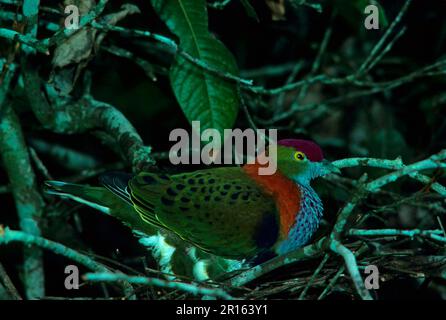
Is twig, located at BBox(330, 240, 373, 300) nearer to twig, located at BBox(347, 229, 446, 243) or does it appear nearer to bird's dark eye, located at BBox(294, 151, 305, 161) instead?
twig, located at BBox(347, 229, 446, 243)

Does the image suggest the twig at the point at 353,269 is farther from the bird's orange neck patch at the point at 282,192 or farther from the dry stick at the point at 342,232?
the bird's orange neck patch at the point at 282,192

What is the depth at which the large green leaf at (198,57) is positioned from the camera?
13.5ft

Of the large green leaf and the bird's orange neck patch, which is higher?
the large green leaf

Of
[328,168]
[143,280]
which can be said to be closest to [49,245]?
[143,280]

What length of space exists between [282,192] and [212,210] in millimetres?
424

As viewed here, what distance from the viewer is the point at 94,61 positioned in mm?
4824

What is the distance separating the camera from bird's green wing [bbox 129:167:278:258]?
3.87 meters

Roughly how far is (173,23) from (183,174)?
0.88 metres

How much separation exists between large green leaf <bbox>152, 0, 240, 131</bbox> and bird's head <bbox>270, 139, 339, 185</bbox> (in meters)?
0.36

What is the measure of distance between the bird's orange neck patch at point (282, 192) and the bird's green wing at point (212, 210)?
54 mm

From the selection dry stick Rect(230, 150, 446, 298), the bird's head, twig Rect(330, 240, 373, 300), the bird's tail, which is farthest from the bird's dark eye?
twig Rect(330, 240, 373, 300)

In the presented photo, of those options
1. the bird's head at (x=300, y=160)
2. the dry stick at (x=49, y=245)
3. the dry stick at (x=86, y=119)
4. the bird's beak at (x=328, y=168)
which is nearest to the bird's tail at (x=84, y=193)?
the dry stick at (x=86, y=119)

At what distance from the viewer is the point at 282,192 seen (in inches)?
158

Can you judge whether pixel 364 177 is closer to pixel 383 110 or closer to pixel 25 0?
pixel 25 0
